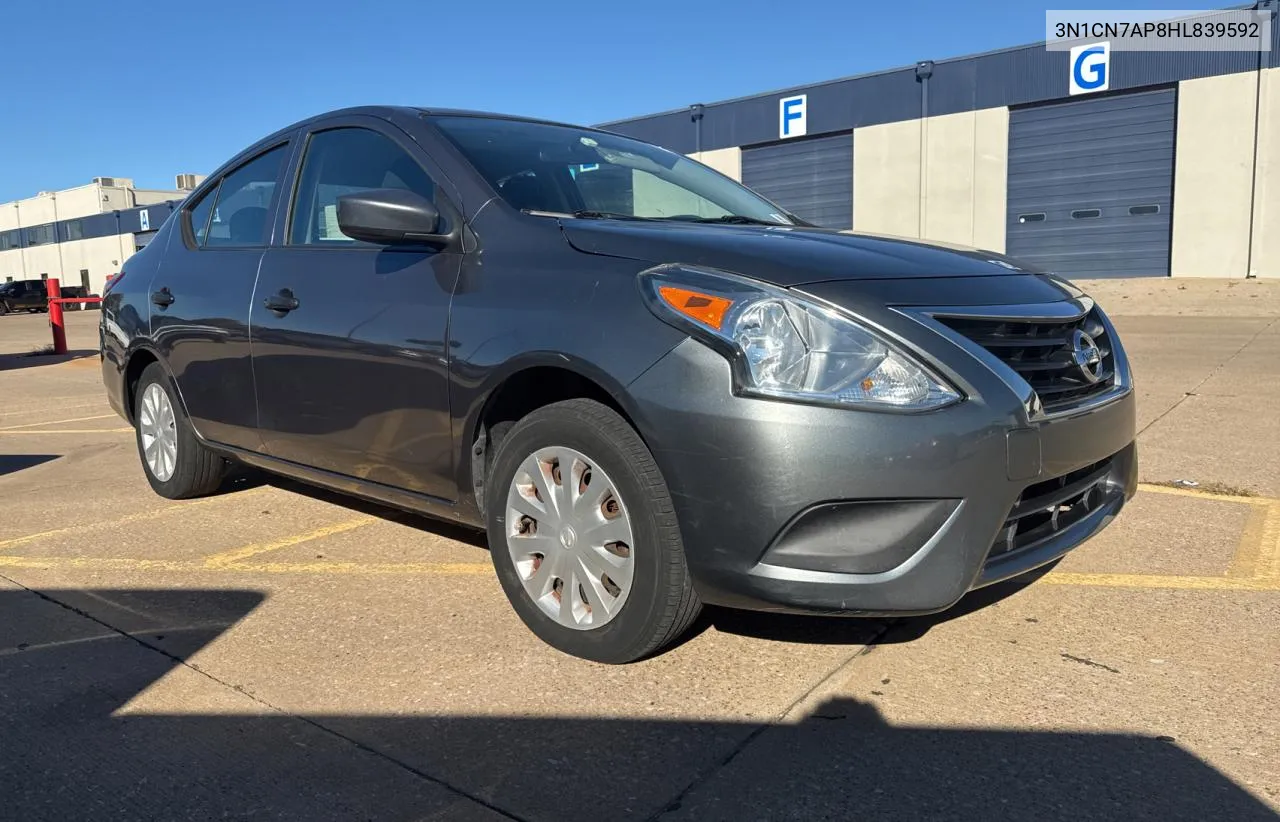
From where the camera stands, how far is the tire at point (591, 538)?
2.60 m

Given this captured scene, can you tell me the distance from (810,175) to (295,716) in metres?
27.5

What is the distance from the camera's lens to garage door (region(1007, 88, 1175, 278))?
74.4 feet

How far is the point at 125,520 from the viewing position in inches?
184

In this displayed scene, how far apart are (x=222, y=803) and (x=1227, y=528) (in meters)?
4.05

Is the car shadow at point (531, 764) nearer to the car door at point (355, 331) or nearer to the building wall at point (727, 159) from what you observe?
the car door at point (355, 331)

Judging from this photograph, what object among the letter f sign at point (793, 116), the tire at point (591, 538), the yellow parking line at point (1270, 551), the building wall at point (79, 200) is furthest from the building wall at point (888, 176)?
the building wall at point (79, 200)

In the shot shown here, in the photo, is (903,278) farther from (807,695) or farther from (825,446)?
(807,695)

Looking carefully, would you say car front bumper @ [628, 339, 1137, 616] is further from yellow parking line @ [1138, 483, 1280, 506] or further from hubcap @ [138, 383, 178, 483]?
hubcap @ [138, 383, 178, 483]

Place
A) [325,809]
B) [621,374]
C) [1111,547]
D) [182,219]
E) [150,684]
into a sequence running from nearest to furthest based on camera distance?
[325,809] → [621,374] → [150,684] → [1111,547] → [182,219]

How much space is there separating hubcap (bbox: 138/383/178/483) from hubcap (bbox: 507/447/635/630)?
2.69 meters

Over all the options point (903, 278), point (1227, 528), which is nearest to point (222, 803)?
point (903, 278)

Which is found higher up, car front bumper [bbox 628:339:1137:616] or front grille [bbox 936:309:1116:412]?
front grille [bbox 936:309:1116:412]

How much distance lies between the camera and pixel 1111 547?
155 inches

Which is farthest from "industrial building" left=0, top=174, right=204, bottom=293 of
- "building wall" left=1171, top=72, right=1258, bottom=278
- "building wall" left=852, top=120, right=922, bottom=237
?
"building wall" left=1171, top=72, right=1258, bottom=278
